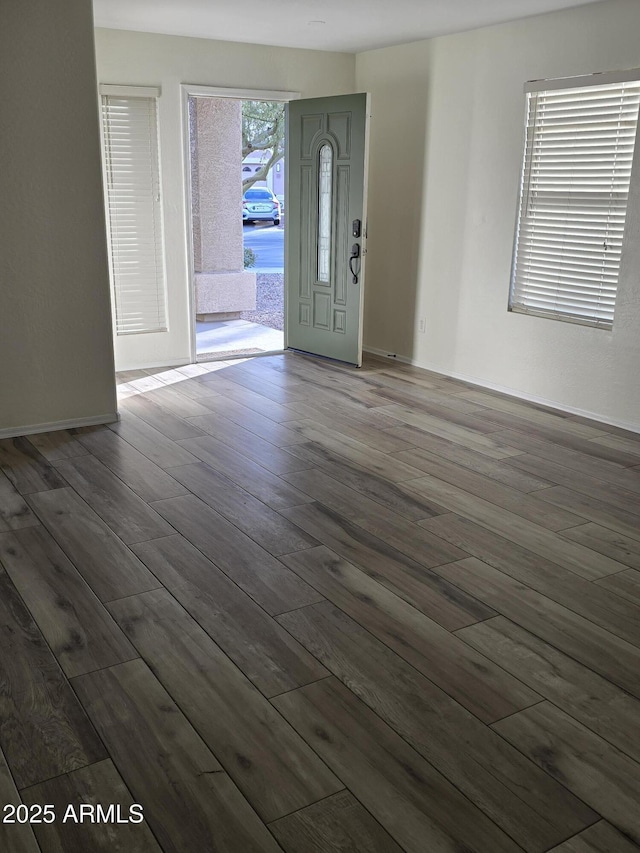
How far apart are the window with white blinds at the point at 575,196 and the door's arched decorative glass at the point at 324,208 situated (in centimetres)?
162

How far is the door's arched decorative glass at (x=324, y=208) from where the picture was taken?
6.14m

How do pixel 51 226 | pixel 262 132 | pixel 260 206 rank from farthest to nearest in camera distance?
pixel 260 206 < pixel 262 132 < pixel 51 226

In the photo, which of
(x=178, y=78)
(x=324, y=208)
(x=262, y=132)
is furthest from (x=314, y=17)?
(x=262, y=132)

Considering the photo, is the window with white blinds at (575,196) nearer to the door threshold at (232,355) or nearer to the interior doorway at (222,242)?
the door threshold at (232,355)

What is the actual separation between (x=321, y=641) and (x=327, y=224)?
4.47m

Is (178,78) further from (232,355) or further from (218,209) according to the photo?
(218,209)

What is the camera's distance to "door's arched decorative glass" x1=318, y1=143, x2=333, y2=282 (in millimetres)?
6141

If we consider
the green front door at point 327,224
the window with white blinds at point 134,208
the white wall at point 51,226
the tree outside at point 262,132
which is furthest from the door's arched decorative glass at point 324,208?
the tree outside at point 262,132

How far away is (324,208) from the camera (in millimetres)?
6281

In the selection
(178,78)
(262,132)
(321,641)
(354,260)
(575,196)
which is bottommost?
(321,641)

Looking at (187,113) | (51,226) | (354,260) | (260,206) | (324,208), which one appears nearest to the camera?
(51,226)

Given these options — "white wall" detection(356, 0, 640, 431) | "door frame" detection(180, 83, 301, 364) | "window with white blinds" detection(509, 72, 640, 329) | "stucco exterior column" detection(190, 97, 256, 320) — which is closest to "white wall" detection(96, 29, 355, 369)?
"door frame" detection(180, 83, 301, 364)

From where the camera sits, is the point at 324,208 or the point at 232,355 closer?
the point at 324,208

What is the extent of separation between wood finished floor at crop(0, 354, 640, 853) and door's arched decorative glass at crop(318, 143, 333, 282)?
2.32m
